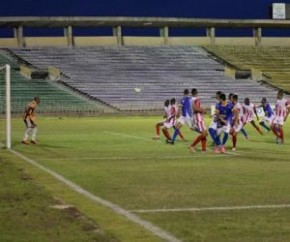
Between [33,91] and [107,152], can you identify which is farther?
[33,91]

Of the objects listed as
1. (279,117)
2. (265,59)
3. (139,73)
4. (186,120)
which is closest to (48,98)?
(139,73)

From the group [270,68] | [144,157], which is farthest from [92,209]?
[270,68]

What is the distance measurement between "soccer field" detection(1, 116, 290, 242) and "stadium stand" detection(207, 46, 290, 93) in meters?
47.2

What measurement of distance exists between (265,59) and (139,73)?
16.1m

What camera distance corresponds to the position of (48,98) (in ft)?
190

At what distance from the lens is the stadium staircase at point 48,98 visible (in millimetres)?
55406

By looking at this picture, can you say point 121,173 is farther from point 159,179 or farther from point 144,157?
point 144,157

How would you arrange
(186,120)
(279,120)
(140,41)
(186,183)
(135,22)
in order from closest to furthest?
(186,183), (186,120), (279,120), (135,22), (140,41)

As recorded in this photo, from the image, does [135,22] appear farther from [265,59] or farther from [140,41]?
[265,59]

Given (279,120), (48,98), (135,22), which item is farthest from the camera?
(135,22)

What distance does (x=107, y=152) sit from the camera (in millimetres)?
21625

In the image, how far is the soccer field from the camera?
29.7ft

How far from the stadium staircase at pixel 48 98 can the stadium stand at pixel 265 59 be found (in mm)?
21539

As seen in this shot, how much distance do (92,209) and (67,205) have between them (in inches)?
22.0
